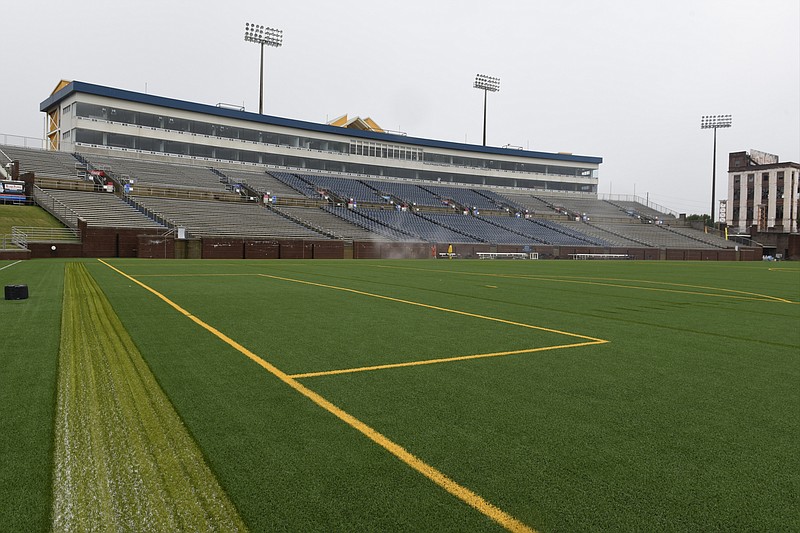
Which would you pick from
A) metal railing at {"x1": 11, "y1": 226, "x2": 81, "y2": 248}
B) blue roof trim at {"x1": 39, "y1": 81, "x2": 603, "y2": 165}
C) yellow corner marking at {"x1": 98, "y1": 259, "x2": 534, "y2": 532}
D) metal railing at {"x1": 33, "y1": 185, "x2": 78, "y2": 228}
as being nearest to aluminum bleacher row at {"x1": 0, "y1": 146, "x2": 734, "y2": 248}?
metal railing at {"x1": 33, "y1": 185, "x2": 78, "y2": 228}

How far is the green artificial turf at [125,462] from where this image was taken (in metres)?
2.55

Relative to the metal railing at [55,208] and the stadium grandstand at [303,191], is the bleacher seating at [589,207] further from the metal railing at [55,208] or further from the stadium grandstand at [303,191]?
the metal railing at [55,208]

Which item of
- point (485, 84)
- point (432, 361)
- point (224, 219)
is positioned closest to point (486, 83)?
point (485, 84)

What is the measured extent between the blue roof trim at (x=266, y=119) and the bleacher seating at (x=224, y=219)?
640 inches

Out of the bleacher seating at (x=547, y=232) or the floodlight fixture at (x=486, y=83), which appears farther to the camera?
the floodlight fixture at (x=486, y=83)

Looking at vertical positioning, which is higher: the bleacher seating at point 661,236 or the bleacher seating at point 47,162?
the bleacher seating at point 47,162

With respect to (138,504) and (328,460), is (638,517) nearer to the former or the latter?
(328,460)

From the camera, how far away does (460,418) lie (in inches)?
154

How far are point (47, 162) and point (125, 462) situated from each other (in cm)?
5026

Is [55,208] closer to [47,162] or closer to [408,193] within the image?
[47,162]

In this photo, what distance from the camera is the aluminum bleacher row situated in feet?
132

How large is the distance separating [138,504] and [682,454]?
3.16m

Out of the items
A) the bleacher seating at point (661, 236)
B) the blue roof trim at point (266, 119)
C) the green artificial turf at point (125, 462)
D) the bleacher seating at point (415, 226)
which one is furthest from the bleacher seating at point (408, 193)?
the green artificial turf at point (125, 462)

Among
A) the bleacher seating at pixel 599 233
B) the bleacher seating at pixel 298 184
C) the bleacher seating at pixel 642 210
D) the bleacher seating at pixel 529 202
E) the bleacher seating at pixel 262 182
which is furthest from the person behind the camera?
the bleacher seating at pixel 642 210
